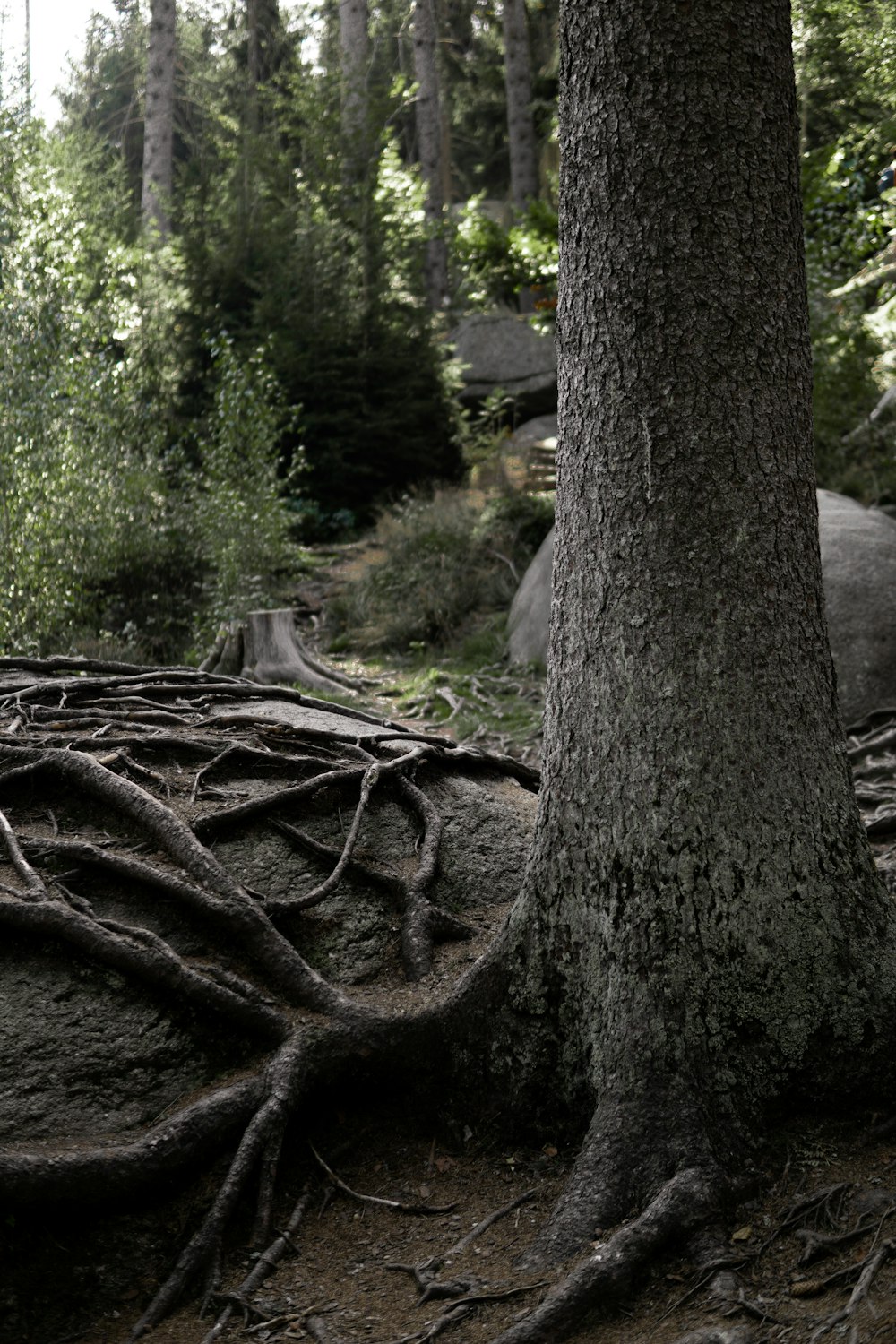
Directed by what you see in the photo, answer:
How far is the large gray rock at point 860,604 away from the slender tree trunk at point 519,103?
15444 mm

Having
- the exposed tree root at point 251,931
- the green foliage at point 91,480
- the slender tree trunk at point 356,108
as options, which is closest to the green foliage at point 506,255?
the slender tree trunk at point 356,108

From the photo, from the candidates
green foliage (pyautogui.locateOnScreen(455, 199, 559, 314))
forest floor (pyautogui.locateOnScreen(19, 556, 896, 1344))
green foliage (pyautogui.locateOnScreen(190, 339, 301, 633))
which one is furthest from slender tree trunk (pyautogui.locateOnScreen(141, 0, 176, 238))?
forest floor (pyautogui.locateOnScreen(19, 556, 896, 1344))

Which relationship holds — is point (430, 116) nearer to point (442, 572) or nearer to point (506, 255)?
point (506, 255)

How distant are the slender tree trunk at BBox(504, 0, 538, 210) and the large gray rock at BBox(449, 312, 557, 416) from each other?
11.7ft

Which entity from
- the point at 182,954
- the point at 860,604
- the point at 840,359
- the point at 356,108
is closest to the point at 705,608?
the point at 182,954

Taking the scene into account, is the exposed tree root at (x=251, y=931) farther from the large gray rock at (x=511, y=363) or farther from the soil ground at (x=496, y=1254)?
the large gray rock at (x=511, y=363)

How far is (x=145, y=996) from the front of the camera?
389 centimetres

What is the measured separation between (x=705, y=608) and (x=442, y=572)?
9.30m

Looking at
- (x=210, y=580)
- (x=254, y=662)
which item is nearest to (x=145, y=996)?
(x=254, y=662)

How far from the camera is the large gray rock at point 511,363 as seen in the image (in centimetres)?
2006

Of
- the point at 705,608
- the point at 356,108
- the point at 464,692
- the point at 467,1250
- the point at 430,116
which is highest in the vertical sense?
the point at 430,116

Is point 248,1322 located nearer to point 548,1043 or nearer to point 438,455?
point 548,1043

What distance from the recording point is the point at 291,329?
16969mm

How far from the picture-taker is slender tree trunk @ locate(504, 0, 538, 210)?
890 inches
